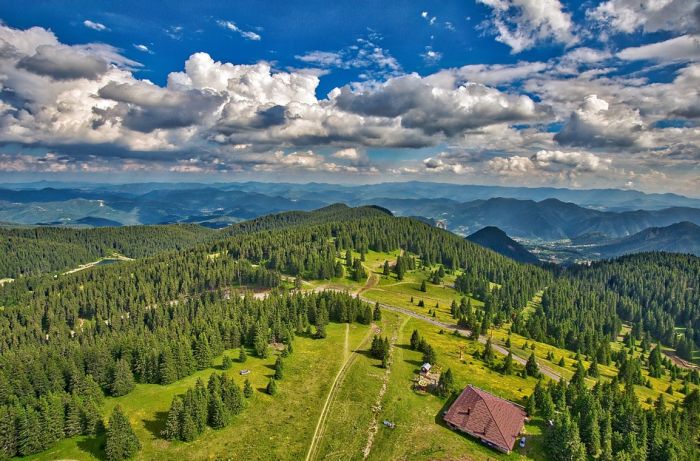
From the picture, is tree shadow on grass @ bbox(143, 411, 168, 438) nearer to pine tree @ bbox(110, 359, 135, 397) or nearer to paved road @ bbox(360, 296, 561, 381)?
pine tree @ bbox(110, 359, 135, 397)

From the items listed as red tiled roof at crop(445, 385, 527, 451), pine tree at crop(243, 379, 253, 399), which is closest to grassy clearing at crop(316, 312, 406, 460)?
red tiled roof at crop(445, 385, 527, 451)

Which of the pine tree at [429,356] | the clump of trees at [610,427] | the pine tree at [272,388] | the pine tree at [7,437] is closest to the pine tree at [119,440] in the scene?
the pine tree at [7,437]

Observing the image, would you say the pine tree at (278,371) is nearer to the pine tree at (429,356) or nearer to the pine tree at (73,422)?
the pine tree at (429,356)

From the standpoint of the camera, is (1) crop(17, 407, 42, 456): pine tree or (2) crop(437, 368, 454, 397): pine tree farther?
(2) crop(437, 368, 454, 397): pine tree

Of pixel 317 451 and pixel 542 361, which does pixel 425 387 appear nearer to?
pixel 317 451

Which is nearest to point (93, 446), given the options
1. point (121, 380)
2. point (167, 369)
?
point (121, 380)

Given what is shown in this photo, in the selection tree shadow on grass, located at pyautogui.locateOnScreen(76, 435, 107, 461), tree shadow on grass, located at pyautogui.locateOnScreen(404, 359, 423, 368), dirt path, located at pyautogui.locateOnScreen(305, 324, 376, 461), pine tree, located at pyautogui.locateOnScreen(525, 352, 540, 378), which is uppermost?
tree shadow on grass, located at pyautogui.locateOnScreen(76, 435, 107, 461)
